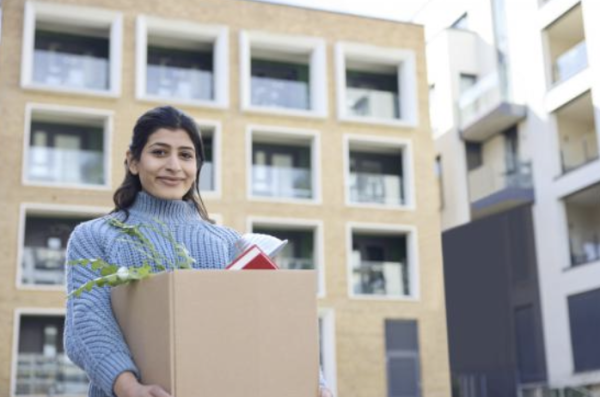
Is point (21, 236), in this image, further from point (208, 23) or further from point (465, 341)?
point (465, 341)

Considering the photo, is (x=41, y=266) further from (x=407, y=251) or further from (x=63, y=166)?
(x=407, y=251)

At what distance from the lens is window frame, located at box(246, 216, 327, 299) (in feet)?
53.3

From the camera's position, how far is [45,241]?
1534 cm

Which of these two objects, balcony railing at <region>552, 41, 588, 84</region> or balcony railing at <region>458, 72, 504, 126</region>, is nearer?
balcony railing at <region>552, 41, 588, 84</region>

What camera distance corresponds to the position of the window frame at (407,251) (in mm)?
16547

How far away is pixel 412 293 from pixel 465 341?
3.44 meters

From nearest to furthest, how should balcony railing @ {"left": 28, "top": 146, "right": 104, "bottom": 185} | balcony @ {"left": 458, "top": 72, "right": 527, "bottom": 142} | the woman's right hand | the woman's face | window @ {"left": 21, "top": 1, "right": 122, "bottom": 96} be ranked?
the woman's right hand, the woman's face, balcony railing @ {"left": 28, "top": 146, "right": 104, "bottom": 185}, window @ {"left": 21, "top": 1, "right": 122, "bottom": 96}, balcony @ {"left": 458, "top": 72, "right": 527, "bottom": 142}

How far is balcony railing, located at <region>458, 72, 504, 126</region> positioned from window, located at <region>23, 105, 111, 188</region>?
→ 7.53 metres

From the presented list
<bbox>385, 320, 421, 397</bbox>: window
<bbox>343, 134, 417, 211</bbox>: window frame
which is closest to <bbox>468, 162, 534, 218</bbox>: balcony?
<bbox>343, 134, 417, 211</bbox>: window frame

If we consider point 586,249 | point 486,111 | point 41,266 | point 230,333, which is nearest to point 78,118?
point 41,266

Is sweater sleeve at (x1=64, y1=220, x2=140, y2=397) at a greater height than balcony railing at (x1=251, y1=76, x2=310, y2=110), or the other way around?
balcony railing at (x1=251, y1=76, x2=310, y2=110)

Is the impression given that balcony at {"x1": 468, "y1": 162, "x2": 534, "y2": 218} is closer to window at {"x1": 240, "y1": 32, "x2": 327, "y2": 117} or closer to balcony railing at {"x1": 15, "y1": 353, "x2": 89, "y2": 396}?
window at {"x1": 240, "y1": 32, "x2": 327, "y2": 117}

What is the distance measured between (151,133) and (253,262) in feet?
1.01

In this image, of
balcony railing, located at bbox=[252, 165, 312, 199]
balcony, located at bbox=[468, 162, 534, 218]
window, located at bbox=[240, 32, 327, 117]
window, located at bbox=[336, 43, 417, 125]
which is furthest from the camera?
balcony, located at bbox=[468, 162, 534, 218]
